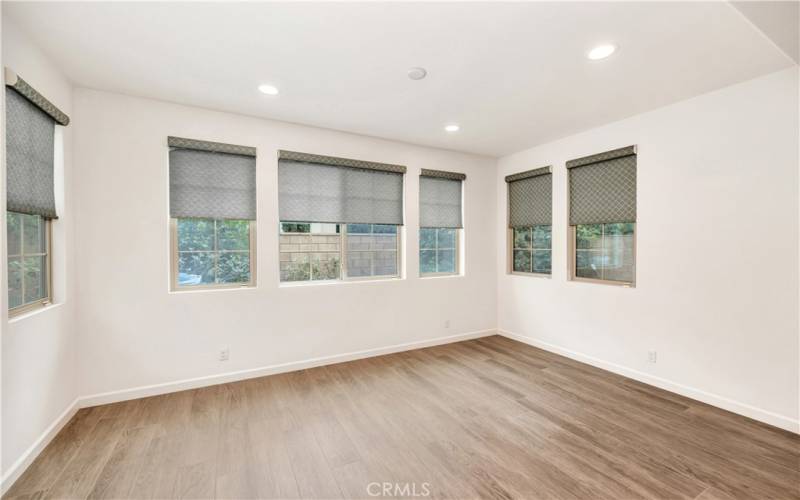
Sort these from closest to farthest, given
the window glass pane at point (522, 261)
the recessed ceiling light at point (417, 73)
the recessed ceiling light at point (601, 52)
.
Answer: the recessed ceiling light at point (601, 52) < the recessed ceiling light at point (417, 73) < the window glass pane at point (522, 261)

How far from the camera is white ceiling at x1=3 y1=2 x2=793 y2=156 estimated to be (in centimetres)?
188

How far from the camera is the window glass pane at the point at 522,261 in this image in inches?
185

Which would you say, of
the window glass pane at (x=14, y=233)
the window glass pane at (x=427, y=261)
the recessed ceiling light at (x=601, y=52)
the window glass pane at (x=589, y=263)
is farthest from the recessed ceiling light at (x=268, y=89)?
the window glass pane at (x=589, y=263)

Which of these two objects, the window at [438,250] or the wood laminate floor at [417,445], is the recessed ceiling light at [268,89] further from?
the wood laminate floor at [417,445]

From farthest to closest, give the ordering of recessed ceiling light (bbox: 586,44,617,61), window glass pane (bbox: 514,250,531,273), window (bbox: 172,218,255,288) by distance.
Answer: window glass pane (bbox: 514,250,531,273) < window (bbox: 172,218,255,288) < recessed ceiling light (bbox: 586,44,617,61)

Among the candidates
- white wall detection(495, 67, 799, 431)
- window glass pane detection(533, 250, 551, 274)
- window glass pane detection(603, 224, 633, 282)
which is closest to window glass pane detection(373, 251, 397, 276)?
window glass pane detection(533, 250, 551, 274)

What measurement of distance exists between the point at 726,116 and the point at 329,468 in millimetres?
4049

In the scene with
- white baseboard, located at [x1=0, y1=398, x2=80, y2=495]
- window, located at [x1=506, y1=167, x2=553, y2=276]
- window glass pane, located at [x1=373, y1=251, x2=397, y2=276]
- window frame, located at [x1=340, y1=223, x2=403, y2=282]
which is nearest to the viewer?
white baseboard, located at [x1=0, y1=398, x2=80, y2=495]

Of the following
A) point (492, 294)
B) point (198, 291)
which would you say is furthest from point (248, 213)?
Result: point (492, 294)

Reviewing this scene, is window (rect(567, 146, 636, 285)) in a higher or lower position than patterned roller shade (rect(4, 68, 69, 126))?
lower

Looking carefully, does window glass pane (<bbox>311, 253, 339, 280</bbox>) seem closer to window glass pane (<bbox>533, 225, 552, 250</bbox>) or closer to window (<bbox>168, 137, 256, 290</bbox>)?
window (<bbox>168, 137, 256, 290</bbox>)

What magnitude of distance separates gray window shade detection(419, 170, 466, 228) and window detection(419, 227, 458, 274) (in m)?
0.12

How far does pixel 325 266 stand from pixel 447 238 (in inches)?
72.0

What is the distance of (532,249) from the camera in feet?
15.2
